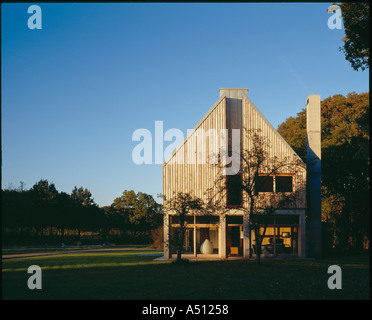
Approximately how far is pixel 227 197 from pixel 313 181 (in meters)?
6.65

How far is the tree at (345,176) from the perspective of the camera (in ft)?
110

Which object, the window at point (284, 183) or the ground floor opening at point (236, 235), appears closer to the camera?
the ground floor opening at point (236, 235)

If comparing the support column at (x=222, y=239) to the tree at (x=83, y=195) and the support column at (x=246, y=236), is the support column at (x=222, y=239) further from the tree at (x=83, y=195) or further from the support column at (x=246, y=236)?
the tree at (x=83, y=195)

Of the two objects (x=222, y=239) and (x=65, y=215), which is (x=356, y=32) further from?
(x=65, y=215)

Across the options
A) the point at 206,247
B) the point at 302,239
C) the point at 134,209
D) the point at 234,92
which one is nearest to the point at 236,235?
the point at 206,247

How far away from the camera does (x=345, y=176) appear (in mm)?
34219

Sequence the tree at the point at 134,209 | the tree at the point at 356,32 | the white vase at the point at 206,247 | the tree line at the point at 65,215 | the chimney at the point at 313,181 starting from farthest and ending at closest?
the tree at the point at 134,209
the tree line at the point at 65,215
the chimney at the point at 313,181
the white vase at the point at 206,247
the tree at the point at 356,32

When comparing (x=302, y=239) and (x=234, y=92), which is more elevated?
(x=234, y=92)

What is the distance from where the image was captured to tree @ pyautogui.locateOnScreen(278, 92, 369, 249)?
33.4 m

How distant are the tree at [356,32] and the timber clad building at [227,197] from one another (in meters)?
8.39

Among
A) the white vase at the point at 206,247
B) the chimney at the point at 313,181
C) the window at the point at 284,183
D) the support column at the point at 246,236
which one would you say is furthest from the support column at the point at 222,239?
the chimney at the point at 313,181

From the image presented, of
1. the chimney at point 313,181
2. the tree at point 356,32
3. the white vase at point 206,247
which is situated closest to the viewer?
the tree at point 356,32

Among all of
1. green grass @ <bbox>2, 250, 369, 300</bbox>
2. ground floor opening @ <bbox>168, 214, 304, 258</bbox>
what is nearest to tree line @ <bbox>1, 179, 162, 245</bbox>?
ground floor opening @ <bbox>168, 214, 304, 258</bbox>
